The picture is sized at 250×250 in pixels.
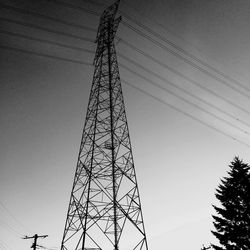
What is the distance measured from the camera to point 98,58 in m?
15.5

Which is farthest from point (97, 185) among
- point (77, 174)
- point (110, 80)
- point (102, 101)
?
point (110, 80)

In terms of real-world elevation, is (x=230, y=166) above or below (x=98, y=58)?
below

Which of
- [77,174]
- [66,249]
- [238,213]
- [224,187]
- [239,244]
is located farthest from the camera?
[224,187]

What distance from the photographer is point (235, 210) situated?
46.3ft

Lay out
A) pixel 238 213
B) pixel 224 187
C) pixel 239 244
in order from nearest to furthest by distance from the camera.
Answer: pixel 239 244
pixel 238 213
pixel 224 187

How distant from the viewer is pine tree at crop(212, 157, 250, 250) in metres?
13.2

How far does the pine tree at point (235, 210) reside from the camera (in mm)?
13227

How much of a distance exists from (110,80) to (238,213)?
1106cm

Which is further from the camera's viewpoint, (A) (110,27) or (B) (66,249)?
(A) (110,27)

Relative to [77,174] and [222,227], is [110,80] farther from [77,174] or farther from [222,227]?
[222,227]

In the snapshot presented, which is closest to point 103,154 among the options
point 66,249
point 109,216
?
point 109,216

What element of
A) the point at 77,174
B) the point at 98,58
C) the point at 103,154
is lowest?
the point at 77,174

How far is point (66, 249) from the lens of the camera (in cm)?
948

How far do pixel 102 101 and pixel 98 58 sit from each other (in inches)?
141
